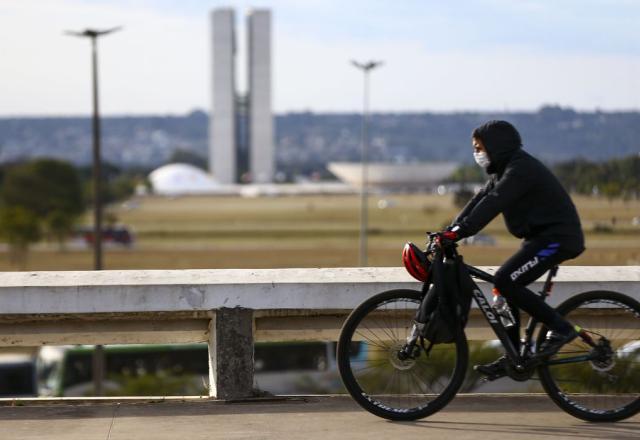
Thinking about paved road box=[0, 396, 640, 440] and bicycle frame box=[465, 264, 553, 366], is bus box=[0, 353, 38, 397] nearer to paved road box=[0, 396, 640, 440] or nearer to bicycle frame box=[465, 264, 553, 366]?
paved road box=[0, 396, 640, 440]

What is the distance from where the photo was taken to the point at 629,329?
6.22m

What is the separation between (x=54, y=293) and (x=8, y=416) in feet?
2.26

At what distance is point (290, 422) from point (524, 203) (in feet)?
5.29

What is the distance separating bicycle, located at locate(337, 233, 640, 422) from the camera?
19.9 ft

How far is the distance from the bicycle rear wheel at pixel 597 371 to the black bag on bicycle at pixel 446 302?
0.44 metres

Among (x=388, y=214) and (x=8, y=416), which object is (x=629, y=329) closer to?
(x=8, y=416)

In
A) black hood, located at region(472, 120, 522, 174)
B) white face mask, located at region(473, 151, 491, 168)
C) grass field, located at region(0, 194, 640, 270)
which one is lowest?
grass field, located at region(0, 194, 640, 270)

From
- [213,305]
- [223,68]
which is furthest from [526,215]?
[223,68]

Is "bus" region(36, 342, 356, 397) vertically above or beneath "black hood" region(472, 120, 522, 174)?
beneath

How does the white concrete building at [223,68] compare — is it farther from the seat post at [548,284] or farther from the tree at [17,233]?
the seat post at [548,284]

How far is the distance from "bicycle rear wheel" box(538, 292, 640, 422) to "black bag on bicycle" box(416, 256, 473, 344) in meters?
0.44

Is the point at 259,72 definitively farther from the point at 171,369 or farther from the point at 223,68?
the point at 171,369

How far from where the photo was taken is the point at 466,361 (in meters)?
6.10

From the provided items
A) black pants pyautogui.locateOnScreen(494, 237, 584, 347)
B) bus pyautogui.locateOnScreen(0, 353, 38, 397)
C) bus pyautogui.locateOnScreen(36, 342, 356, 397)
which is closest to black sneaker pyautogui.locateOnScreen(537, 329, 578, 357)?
black pants pyautogui.locateOnScreen(494, 237, 584, 347)
